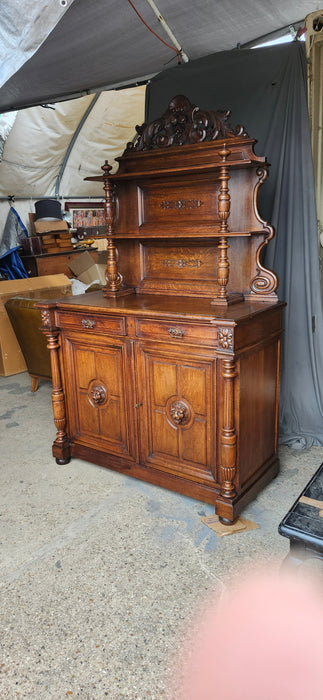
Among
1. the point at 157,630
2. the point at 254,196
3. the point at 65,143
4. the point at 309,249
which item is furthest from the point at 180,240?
the point at 65,143

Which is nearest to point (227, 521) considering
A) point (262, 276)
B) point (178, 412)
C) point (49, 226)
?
point (178, 412)

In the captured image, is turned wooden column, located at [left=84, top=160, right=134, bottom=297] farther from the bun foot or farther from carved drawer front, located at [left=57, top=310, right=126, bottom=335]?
the bun foot

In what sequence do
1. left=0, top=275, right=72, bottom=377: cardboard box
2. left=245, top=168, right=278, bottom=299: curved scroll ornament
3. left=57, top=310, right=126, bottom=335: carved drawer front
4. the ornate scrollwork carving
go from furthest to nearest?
left=0, top=275, right=72, bottom=377: cardboard box → left=57, top=310, right=126, bottom=335: carved drawer front → left=245, top=168, right=278, bottom=299: curved scroll ornament → the ornate scrollwork carving

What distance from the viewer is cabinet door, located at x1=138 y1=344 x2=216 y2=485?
7.45 feet

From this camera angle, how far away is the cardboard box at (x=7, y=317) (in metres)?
4.73

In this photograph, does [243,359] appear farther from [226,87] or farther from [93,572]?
[226,87]

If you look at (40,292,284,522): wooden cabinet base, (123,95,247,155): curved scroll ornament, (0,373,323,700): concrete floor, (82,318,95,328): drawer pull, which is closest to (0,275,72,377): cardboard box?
(0,373,323,700): concrete floor

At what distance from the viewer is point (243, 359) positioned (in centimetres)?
217

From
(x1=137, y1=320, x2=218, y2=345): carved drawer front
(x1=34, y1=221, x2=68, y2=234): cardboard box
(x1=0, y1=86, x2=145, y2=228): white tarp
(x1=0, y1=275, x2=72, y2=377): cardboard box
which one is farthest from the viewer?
(x1=34, y1=221, x2=68, y2=234): cardboard box

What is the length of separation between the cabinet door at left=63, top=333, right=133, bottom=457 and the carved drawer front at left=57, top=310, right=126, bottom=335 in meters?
0.05

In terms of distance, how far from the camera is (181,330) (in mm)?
2230

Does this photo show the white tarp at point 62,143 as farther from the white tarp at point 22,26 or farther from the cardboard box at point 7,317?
the white tarp at point 22,26

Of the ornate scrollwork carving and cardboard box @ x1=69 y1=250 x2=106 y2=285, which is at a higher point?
the ornate scrollwork carving

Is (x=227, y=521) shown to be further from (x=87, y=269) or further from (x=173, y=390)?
(x=87, y=269)
